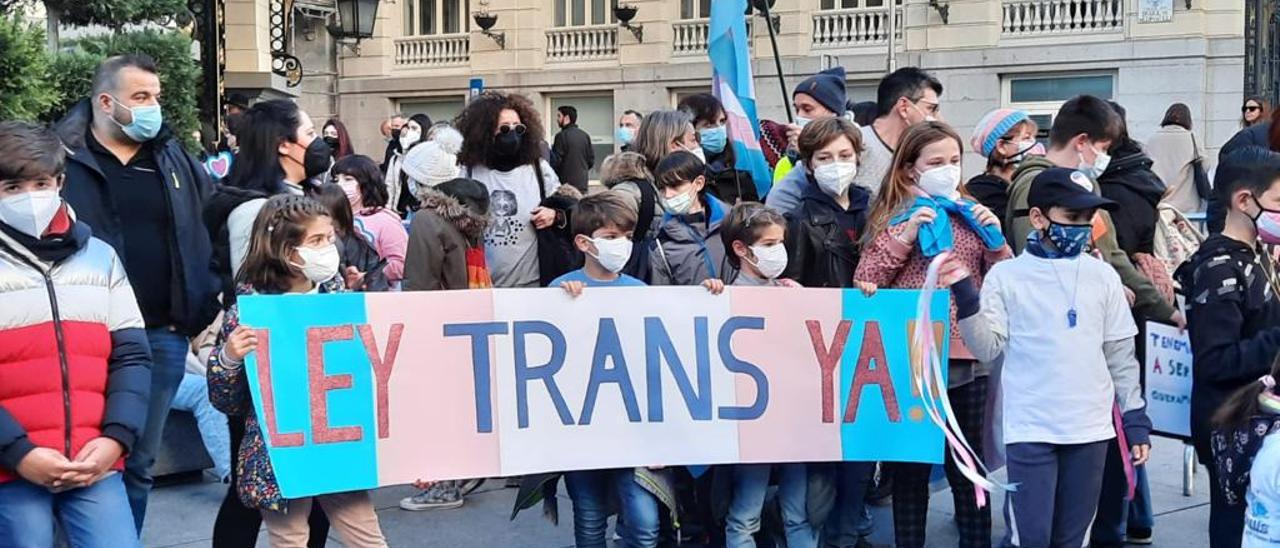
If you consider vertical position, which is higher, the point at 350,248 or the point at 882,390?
the point at 350,248

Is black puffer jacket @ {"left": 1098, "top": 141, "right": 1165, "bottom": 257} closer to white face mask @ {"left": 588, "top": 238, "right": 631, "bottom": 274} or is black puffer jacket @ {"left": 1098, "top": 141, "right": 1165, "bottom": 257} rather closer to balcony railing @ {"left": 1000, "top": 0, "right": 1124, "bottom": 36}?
white face mask @ {"left": 588, "top": 238, "right": 631, "bottom": 274}

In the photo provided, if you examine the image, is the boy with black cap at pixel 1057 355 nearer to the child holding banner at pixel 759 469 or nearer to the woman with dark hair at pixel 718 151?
the child holding banner at pixel 759 469

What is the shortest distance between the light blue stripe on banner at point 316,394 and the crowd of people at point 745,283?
84 millimetres

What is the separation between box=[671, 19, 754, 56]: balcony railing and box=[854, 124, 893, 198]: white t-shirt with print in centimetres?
2086

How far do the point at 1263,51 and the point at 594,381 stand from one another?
19020 mm

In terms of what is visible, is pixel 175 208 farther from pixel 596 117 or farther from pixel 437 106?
pixel 437 106

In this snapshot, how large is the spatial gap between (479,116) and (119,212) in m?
2.22

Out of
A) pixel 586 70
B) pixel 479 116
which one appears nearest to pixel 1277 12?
pixel 586 70

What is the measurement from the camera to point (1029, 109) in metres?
24.4

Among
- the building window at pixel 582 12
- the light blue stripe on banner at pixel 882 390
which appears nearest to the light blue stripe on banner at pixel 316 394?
the light blue stripe on banner at pixel 882 390

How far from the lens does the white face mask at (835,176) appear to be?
19.0 ft

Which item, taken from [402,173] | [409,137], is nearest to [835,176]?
[402,173]

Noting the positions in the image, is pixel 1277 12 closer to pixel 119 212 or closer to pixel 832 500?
pixel 832 500

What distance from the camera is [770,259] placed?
5.53 meters
